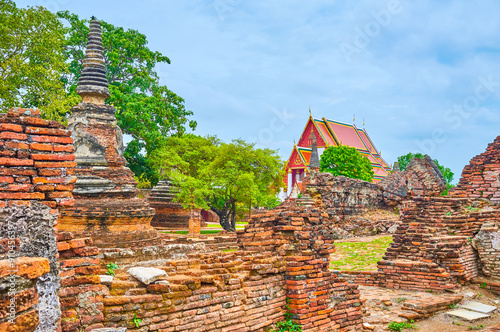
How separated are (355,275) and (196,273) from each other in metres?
6.36

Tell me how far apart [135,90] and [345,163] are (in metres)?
15.2

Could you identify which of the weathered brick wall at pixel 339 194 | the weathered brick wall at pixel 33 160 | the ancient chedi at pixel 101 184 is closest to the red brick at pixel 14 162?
the weathered brick wall at pixel 33 160

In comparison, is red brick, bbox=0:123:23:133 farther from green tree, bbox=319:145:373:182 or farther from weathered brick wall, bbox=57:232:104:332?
green tree, bbox=319:145:373:182

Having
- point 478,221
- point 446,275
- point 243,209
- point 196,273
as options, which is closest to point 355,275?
point 446,275

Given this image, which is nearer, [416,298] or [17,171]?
[17,171]

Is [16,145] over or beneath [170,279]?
over

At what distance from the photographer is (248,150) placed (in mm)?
23766

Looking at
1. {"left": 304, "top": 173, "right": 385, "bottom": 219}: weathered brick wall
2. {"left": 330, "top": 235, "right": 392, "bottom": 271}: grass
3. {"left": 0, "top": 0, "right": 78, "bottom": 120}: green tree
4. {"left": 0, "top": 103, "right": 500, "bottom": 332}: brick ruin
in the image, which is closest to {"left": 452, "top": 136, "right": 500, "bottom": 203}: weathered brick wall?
{"left": 0, "top": 103, "right": 500, "bottom": 332}: brick ruin

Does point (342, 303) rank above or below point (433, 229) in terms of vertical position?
below

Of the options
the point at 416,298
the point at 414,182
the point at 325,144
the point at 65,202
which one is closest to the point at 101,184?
the point at 65,202

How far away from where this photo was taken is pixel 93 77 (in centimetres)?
1109

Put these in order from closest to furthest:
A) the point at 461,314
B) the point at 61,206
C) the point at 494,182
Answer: the point at 61,206 < the point at 461,314 < the point at 494,182

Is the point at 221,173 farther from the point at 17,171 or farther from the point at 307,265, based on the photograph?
the point at 17,171

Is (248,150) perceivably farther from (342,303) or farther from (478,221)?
(342,303)
